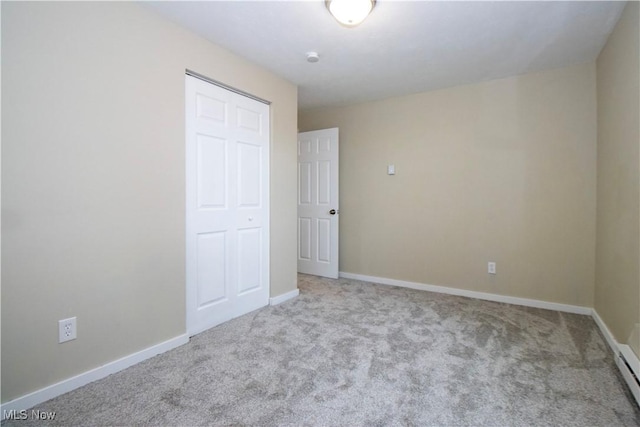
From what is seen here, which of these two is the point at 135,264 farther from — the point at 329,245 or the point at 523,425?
the point at 329,245

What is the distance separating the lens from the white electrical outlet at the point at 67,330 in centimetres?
169

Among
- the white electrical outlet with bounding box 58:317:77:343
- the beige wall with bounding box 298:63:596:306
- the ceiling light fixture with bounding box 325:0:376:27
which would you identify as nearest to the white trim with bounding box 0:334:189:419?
the white electrical outlet with bounding box 58:317:77:343

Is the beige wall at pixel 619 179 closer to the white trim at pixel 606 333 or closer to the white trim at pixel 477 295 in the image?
the white trim at pixel 606 333

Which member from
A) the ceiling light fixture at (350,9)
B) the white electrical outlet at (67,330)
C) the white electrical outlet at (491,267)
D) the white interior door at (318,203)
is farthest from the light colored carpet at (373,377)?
the ceiling light fixture at (350,9)

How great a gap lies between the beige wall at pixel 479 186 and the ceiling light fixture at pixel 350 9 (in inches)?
76.3

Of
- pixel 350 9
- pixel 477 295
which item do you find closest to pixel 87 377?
pixel 350 9

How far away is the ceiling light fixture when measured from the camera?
6.22ft

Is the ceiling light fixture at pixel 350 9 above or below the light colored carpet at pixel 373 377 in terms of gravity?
above

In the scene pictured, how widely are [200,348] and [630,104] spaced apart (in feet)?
10.6

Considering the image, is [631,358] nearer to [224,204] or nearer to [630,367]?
[630,367]

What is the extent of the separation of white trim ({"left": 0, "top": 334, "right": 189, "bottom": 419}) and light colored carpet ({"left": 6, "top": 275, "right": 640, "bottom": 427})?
0.05m

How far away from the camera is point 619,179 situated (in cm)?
219

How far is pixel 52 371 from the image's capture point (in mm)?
1660

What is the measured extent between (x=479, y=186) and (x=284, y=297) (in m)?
2.35
